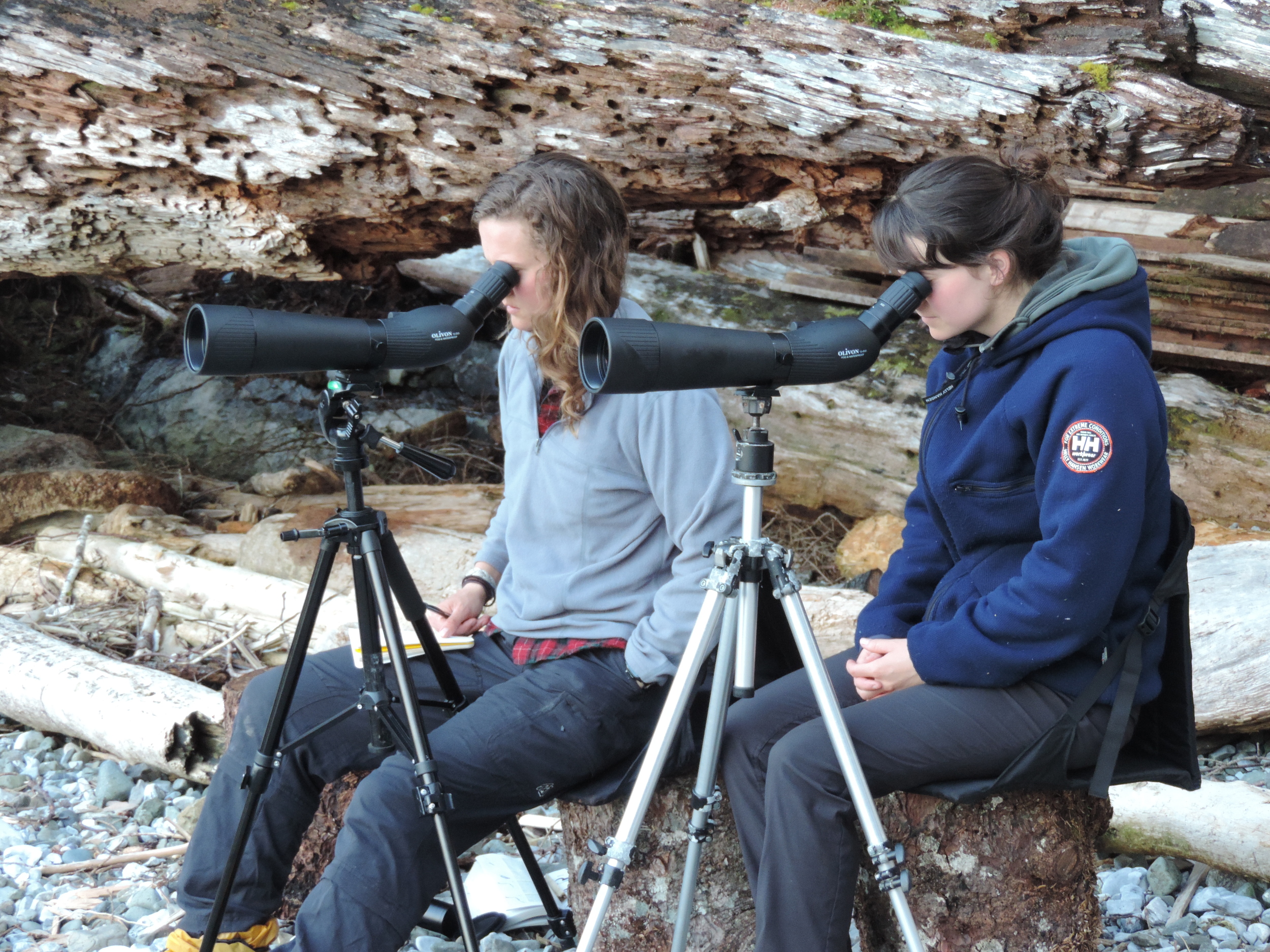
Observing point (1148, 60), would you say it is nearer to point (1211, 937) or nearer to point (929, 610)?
point (929, 610)

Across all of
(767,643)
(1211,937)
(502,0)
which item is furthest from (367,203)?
(1211,937)

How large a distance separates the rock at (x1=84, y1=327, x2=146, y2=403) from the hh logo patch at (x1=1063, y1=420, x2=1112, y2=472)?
6.48m

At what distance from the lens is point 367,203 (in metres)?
4.27

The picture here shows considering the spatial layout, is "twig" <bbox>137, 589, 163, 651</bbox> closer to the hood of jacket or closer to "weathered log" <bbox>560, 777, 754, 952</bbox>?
"weathered log" <bbox>560, 777, 754, 952</bbox>

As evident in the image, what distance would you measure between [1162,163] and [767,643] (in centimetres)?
232

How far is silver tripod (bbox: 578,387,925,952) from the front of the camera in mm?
1813

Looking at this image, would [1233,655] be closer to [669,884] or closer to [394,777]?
[669,884]

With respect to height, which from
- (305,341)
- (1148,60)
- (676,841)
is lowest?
(676,841)

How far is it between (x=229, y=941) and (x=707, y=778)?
107 cm

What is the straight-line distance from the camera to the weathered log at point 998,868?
208 cm

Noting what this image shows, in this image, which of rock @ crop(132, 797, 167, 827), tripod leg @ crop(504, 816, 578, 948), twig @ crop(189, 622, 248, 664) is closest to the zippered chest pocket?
tripod leg @ crop(504, 816, 578, 948)

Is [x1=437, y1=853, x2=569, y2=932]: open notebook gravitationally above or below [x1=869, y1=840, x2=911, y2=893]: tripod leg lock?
below

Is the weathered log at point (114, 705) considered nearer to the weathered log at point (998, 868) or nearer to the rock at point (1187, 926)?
the weathered log at point (998, 868)

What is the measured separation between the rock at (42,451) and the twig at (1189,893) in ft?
16.1
